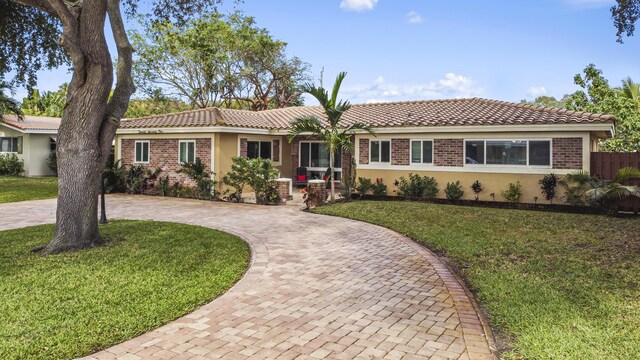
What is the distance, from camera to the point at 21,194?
727 inches

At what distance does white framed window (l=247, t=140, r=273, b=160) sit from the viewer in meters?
19.8

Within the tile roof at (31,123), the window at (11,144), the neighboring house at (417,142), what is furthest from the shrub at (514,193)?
the window at (11,144)

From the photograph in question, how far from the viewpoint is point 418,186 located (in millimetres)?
16297

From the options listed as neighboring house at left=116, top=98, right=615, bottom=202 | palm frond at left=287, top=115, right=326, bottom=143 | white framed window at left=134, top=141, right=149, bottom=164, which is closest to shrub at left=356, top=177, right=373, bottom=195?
neighboring house at left=116, top=98, right=615, bottom=202

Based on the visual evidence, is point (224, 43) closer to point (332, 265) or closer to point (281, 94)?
point (281, 94)

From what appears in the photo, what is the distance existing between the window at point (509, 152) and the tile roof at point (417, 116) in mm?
752

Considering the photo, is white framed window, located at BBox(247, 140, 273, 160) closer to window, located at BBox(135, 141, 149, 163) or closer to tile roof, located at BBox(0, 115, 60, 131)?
window, located at BBox(135, 141, 149, 163)

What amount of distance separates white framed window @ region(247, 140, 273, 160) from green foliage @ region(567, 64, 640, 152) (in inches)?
669

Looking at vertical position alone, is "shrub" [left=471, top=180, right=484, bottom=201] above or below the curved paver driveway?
above

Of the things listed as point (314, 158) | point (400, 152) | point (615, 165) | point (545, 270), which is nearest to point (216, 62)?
point (314, 158)

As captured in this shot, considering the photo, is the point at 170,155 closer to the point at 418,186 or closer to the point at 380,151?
the point at 380,151

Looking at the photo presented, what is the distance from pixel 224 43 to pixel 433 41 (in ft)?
64.0

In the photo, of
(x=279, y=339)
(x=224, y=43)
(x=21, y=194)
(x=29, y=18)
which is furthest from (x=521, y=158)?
(x=224, y=43)

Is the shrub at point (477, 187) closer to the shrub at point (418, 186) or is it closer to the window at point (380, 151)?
the shrub at point (418, 186)
